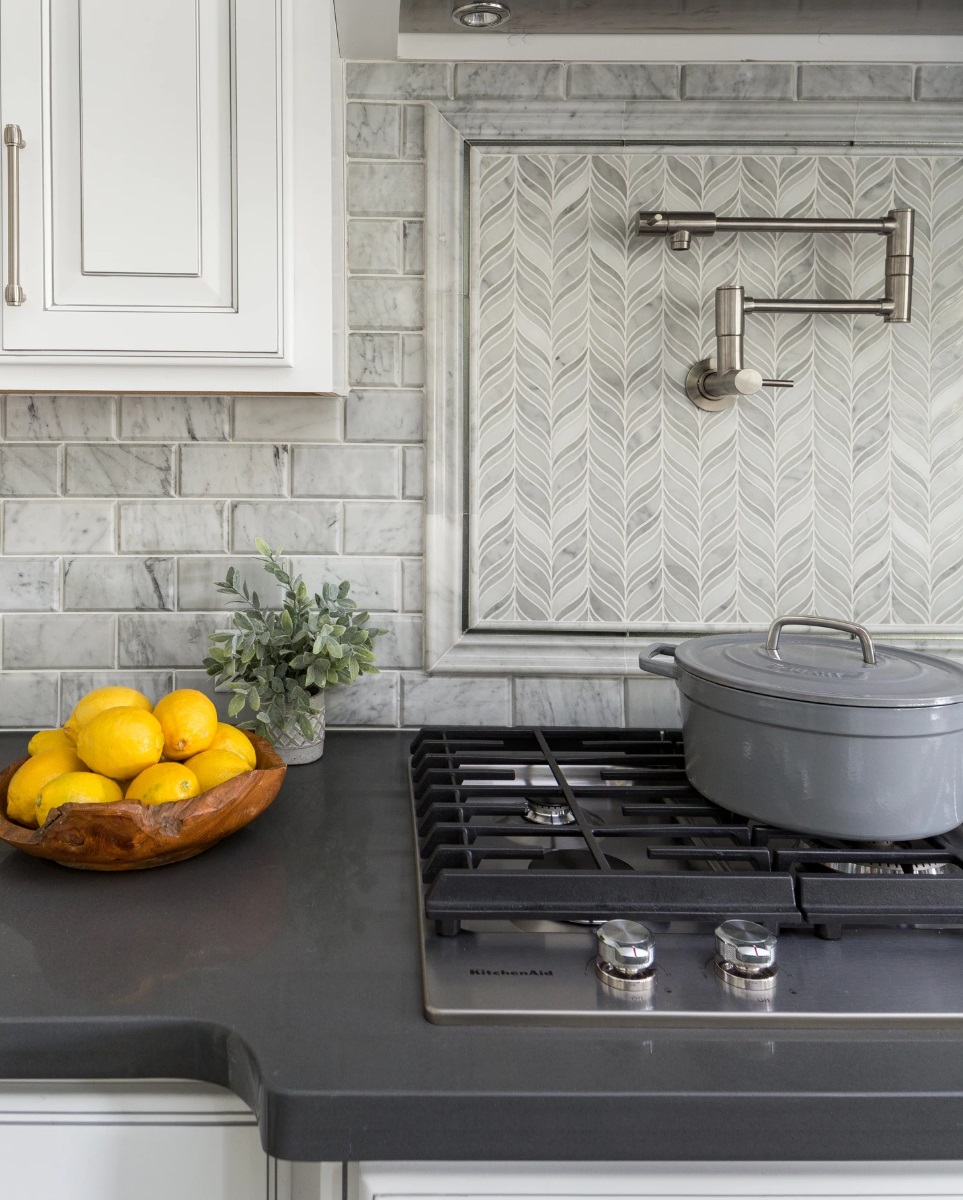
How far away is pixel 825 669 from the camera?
100 cm

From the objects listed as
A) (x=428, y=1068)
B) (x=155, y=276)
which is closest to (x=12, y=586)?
(x=155, y=276)

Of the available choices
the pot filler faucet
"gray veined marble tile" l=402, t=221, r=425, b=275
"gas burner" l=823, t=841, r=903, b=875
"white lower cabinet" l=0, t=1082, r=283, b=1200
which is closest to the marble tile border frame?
"gray veined marble tile" l=402, t=221, r=425, b=275

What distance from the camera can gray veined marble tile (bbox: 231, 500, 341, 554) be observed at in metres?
1.42

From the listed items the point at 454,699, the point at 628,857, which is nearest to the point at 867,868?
the point at 628,857

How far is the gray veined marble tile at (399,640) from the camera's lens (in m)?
1.44

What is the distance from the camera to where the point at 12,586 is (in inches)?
55.9

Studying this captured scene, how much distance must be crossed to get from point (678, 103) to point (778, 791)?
3.47 ft

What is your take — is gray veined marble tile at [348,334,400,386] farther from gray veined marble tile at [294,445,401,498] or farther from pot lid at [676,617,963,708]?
pot lid at [676,617,963,708]

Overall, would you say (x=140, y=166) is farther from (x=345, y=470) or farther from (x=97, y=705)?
(x=97, y=705)

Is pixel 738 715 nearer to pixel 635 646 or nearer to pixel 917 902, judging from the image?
pixel 917 902

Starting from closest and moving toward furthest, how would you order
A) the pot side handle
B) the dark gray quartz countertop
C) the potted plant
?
the dark gray quartz countertop, the pot side handle, the potted plant

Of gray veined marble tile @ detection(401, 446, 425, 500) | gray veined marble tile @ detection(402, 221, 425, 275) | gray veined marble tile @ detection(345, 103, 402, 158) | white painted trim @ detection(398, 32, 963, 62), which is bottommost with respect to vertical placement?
gray veined marble tile @ detection(401, 446, 425, 500)

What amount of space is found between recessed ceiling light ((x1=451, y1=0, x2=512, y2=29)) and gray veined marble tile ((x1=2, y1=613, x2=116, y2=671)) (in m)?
1.04

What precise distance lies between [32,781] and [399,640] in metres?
0.60
